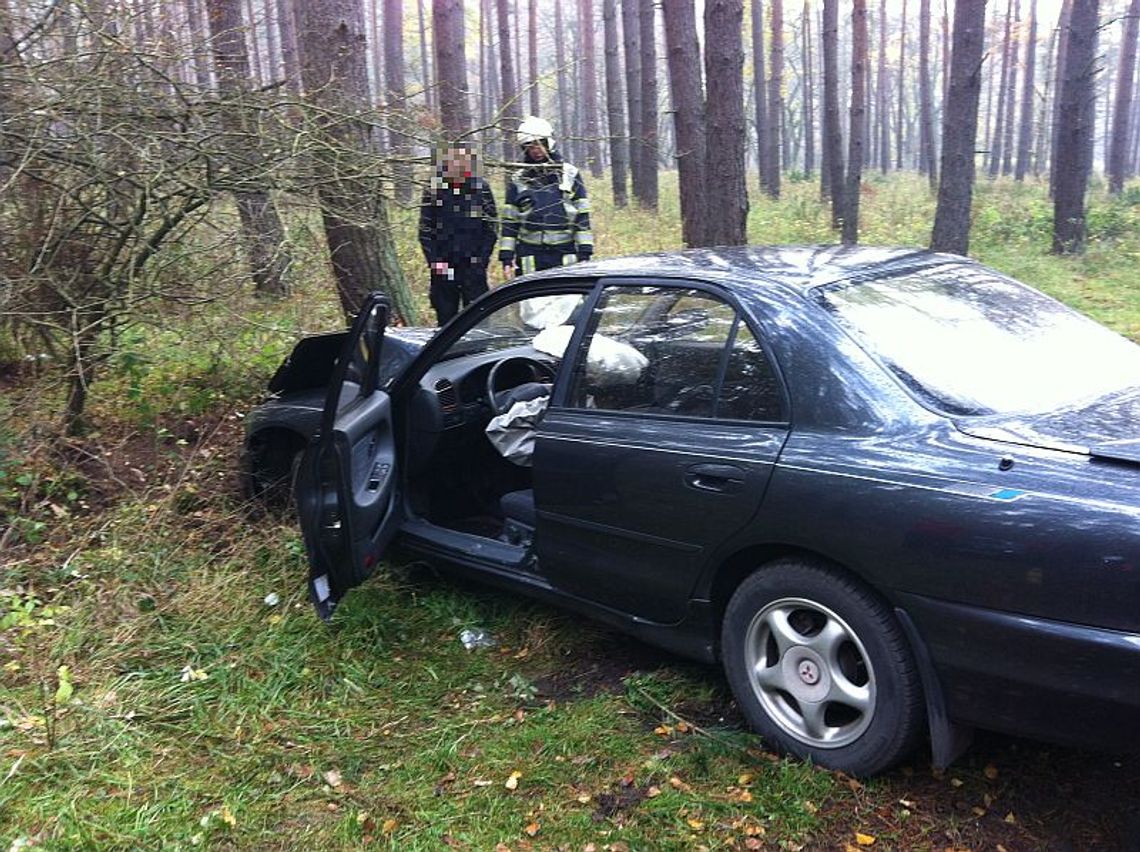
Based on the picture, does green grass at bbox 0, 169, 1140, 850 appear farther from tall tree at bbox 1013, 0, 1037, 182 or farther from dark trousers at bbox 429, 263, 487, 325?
tall tree at bbox 1013, 0, 1037, 182

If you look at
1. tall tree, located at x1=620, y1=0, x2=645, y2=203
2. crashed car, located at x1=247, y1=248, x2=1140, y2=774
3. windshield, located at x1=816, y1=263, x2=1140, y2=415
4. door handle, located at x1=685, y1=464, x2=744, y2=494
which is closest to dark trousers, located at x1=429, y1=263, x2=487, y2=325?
crashed car, located at x1=247, y1=248, x2=1140, y2=774

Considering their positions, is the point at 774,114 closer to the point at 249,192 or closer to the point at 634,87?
the point at 634,87

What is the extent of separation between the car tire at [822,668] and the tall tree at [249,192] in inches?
150

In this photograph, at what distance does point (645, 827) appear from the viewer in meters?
2.76

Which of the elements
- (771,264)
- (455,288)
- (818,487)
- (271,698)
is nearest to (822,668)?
(818,487)

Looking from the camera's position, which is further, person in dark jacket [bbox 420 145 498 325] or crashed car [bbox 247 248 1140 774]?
person in dark jacket [bbox 420 145 498 325]

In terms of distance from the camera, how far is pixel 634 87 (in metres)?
22.0

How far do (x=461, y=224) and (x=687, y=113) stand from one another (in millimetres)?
4943

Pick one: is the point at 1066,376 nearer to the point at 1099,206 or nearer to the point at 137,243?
the point at 137,243

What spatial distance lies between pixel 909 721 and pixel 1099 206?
21.0 m

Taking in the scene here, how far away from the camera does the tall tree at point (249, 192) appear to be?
5.34m

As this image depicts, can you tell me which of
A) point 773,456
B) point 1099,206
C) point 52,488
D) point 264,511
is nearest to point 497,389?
point 264,511

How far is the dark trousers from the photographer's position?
751 cm

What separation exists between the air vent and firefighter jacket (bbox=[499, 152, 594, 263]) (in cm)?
337
